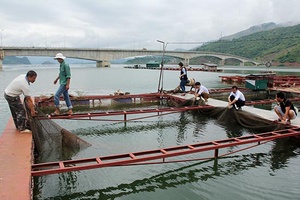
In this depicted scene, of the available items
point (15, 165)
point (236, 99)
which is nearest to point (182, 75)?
point (236, 99)

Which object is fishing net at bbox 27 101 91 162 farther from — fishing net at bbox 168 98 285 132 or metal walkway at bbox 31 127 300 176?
fishing net at bbox 168 98 285 132

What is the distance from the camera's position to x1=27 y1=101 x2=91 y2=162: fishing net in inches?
236

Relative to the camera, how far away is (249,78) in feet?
62.7

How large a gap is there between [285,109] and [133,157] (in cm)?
549

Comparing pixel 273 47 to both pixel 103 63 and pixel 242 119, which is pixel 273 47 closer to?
pixel 103 63

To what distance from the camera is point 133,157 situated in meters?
4.99

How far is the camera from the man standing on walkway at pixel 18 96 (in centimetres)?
558

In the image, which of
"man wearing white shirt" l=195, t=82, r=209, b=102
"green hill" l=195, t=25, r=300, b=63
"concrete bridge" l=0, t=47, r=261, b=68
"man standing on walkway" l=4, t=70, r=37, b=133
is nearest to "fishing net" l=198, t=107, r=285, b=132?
"man wearing white shirt" l=195, t=82, r=209, b=102

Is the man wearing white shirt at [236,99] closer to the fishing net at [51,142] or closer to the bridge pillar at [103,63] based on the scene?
the fishing net at [51,142]

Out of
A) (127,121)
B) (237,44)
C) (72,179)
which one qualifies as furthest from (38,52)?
(237,44)

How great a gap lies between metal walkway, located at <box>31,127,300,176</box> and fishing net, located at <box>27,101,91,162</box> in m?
0.85

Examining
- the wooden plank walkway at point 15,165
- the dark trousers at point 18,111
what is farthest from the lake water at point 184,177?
the dark trousers at point 18,111

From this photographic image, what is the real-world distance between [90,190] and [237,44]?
477 ft

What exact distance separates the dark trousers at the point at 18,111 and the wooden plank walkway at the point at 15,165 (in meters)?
0.20
